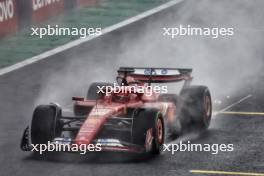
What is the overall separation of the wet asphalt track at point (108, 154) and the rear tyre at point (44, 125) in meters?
0.31

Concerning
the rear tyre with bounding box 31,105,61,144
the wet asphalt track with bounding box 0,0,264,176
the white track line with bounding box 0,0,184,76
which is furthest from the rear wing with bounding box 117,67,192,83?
the white track line with bounding box 0,0,184,76

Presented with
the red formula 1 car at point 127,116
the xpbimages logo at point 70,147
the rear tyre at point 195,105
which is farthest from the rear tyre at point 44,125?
the rear tyre at point 195,105

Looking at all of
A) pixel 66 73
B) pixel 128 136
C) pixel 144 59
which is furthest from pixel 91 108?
pixel 144 59

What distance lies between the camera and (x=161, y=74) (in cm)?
1975

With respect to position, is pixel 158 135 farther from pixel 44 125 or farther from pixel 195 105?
pixel 44 125

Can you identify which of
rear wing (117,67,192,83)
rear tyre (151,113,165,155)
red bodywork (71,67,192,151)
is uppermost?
rear wing (117,67,192,83)

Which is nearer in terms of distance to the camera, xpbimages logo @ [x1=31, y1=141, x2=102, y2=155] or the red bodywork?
xpbimages logo @ [x1=31, y1=141, x2=102, y2=155]

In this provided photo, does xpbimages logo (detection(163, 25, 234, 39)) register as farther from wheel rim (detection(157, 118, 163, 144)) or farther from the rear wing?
wheel rim (detection(157, 118, 163, 144))

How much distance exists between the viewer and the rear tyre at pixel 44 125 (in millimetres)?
17609

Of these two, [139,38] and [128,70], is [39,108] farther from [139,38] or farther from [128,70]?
[139,38]

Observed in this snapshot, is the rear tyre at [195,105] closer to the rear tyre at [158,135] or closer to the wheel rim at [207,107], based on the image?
the wheel rim at [207,107]

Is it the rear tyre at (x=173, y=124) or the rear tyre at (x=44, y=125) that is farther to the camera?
the rear tyre at (x=173, y=124)

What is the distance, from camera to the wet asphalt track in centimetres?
1695

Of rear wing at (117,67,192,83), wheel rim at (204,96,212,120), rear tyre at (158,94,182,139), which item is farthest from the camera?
rear wing at (117,67,192,83)
